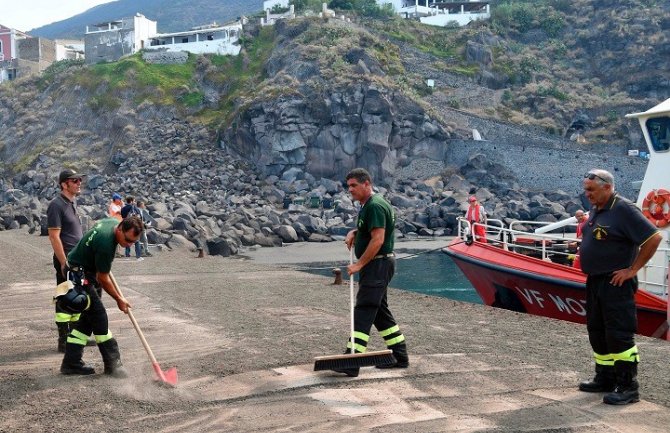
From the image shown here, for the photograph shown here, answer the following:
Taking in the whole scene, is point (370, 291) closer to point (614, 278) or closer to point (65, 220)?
point (614, 278)

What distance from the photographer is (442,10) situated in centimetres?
8019

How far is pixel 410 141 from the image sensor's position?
55594mm

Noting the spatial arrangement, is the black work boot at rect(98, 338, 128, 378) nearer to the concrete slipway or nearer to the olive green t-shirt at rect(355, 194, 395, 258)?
the concrete slipway

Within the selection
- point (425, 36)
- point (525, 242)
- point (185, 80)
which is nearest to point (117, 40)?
point (185, 80)

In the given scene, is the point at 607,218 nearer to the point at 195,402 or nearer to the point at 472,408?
the point at 472,408

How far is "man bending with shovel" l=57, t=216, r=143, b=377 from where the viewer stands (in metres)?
6.49

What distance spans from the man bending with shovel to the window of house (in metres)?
8.50

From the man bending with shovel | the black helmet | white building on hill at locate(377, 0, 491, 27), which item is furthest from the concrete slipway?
white building on hill at locate(377, 0, 491, 27)

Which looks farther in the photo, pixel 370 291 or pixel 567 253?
pixel 567 253

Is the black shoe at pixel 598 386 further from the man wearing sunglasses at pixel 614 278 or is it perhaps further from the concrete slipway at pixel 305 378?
the concrete slipway at pixel 305 378

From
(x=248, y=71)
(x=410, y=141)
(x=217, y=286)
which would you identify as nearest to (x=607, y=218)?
(x=217, y=286)

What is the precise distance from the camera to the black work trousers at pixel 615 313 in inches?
231

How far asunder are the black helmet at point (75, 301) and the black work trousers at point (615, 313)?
4.10m

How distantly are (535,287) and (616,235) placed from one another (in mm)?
6556
